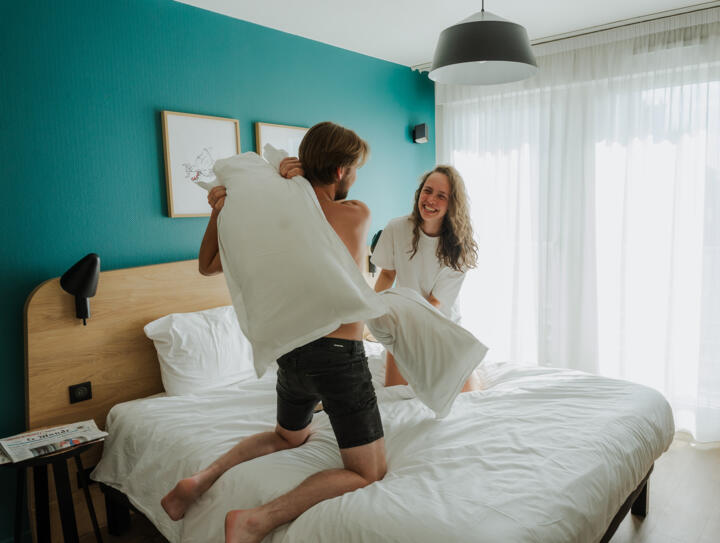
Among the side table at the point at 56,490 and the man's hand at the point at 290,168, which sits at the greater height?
the man's hand at the point at 290,168

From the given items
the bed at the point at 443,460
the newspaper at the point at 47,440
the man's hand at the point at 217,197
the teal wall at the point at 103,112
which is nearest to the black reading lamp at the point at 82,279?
the teal wall at the point at 103,112

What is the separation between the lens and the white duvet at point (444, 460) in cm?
134

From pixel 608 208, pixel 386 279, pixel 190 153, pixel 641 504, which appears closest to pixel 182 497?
pixel 386 279

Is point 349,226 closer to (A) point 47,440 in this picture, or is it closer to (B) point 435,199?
(B) point 435,199

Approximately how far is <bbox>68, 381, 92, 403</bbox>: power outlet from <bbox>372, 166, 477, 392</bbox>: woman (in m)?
1.41

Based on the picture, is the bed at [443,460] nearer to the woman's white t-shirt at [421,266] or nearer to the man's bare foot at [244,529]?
the man's bare foot at [244,529]

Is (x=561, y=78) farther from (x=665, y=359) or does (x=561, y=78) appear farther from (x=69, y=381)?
(x=69, y=381)

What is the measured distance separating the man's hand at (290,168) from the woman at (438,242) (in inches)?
43.6

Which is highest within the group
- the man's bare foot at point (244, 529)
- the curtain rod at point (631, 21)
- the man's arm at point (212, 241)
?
the curtain rod at point (631, 21)

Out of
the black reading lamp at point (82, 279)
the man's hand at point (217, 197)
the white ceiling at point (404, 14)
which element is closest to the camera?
the man's hand at point (217, 197)

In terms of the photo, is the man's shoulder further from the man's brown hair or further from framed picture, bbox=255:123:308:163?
framed picture, bbox=255:123:308:163

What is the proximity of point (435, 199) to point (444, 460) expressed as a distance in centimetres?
132

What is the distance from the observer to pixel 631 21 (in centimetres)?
314

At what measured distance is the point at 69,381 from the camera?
2316 millimetres
